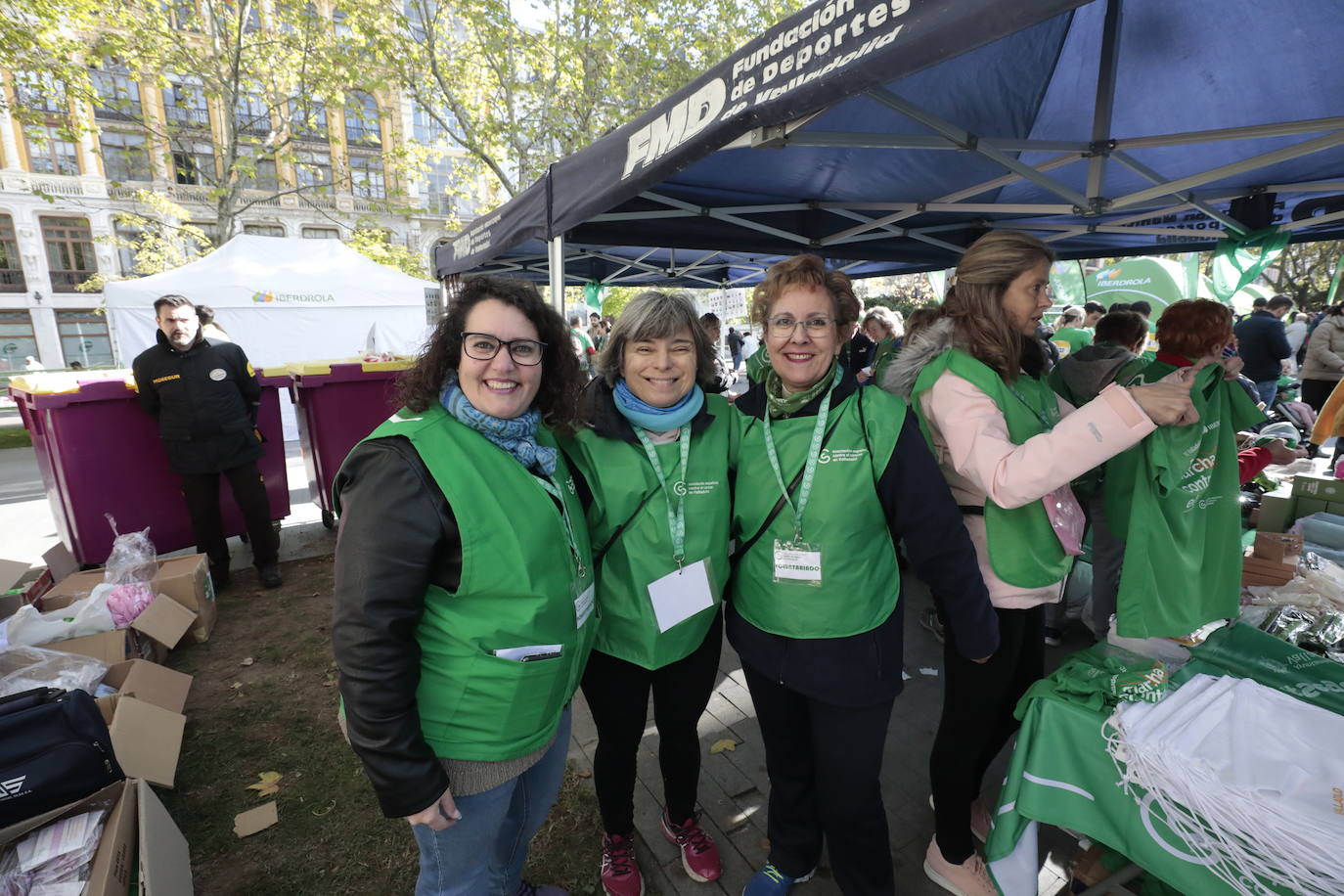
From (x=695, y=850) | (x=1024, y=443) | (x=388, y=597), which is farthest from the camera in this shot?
(x=695, y=850)

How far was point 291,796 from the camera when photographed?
2.54 metres

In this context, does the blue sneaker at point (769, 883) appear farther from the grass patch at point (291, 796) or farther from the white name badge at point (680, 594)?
the white name badge at point (680, 594)

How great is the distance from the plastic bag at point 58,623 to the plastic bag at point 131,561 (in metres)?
0.30

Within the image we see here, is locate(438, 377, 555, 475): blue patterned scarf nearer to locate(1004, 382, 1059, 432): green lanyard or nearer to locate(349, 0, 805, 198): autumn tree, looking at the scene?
locate(1004, 382, 1059, 432): green lanyard

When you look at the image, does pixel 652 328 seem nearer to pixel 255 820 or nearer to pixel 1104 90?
pixel 1104 90

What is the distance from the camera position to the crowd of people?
1.24m

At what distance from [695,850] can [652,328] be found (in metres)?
1.81

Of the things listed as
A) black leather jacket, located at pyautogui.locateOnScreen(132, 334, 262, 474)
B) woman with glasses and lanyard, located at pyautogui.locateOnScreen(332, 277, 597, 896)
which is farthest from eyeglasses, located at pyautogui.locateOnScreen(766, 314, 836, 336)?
black leather jacket, located at pyautogui.locateOnScreen(132, 334, 262, 474)

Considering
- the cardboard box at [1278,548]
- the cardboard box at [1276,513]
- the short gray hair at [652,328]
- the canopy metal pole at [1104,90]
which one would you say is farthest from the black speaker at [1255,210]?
the short gray hair at [652,328]

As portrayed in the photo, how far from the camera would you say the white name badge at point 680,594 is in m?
1.61

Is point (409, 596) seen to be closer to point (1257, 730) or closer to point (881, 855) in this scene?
point (881, 855)

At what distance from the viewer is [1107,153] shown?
8.63 ft

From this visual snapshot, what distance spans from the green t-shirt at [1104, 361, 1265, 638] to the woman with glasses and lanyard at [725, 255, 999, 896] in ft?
2.09

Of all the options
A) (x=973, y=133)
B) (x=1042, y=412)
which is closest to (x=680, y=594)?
(x=1042, y=412)
